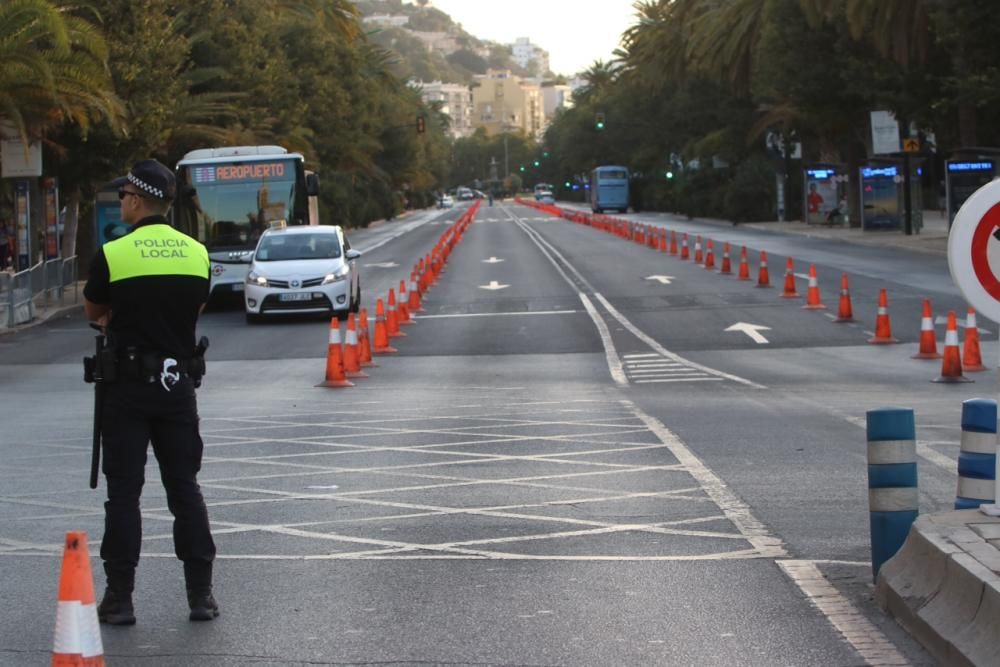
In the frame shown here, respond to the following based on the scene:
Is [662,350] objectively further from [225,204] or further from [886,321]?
[225,204]

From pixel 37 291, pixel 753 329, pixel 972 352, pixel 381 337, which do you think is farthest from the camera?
pixel 37 291

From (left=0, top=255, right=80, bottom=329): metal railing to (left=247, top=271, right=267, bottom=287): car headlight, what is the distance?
457cm

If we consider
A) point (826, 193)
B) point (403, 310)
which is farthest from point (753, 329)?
point (826, 193)

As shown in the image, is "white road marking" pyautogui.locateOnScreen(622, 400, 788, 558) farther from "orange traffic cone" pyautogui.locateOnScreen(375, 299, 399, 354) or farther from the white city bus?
the white city bus

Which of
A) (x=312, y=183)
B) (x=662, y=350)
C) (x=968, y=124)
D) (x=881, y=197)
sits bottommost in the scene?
(x=662, y=350)

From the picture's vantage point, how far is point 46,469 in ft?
38.0

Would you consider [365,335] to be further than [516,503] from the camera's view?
Yes

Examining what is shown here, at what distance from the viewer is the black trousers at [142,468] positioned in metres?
6.42

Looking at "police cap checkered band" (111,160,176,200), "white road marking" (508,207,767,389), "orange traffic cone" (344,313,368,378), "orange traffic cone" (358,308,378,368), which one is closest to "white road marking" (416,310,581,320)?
"white road marking" (508,207,767,389)

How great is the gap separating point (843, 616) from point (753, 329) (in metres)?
18.6

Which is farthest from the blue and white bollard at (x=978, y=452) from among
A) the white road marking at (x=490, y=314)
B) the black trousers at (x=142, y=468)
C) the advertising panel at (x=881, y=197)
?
the advertising panel at (x=881, y=197)

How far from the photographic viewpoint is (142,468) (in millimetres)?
6504

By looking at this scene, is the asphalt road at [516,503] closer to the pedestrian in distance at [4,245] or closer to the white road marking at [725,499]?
the white road marking at [725,499]

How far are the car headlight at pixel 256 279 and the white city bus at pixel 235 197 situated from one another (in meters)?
3.14
